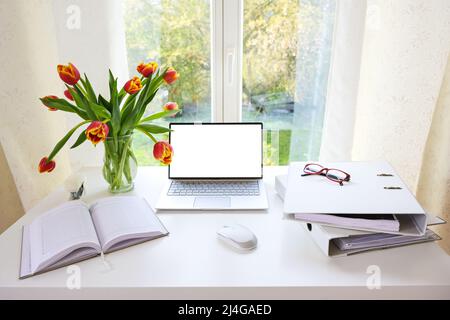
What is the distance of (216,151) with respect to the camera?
1223 mm

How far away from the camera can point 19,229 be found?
95 cm

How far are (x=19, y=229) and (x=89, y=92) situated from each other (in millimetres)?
419

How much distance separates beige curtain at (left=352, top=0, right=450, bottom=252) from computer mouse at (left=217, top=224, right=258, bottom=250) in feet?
2.29

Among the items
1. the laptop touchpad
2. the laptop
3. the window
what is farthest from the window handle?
the laptop touchpad

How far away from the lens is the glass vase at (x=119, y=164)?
1102 mm

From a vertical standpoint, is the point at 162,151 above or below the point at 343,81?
below

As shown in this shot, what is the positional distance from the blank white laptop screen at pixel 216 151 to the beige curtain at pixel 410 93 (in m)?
0.48

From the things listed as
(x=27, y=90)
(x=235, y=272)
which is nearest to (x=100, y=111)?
(x=27, y=90)

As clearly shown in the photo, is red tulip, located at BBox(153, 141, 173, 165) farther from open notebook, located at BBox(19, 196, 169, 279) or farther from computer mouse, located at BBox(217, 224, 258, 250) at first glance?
computer mouse, located at BBox(217, 224, 258, 250)

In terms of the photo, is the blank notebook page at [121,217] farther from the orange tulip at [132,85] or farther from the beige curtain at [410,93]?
the beige curtain at [410,93]

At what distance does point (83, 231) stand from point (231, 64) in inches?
35.7

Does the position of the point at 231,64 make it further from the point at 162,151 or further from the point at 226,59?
the point at 162,151

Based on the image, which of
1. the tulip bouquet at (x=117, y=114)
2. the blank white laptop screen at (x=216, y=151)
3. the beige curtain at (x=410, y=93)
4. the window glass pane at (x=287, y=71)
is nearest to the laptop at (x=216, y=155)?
the blank white laptop screen at (x=216, y=151)

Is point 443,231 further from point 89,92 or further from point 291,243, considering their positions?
point 89,92
